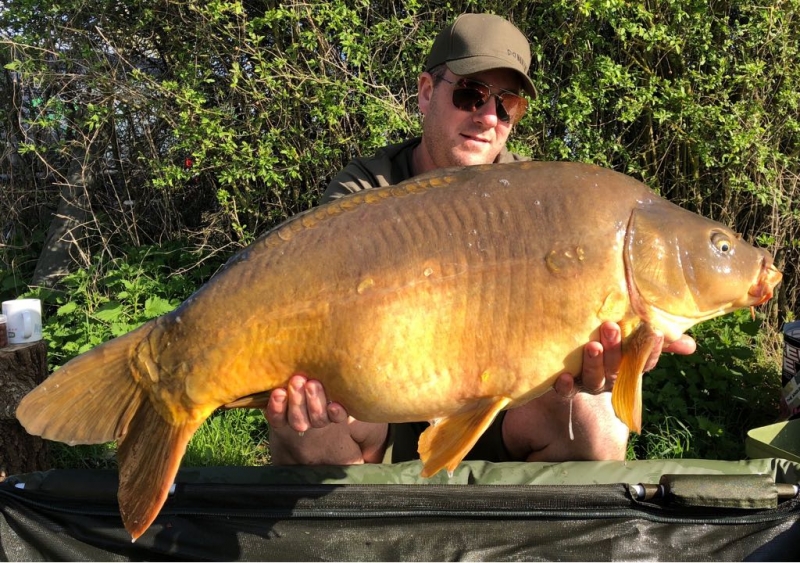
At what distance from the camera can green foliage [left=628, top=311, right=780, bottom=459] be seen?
8.40 ft

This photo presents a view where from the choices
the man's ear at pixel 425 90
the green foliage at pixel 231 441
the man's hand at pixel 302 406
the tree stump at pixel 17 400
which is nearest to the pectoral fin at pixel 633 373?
the man's hand at pixel 302 406

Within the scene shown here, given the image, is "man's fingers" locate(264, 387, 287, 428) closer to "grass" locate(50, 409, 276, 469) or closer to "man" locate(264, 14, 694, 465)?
"man" locate(264, 14, 694, 465)

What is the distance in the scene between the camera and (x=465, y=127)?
6.87 feet

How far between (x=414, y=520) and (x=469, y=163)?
43.6 inches

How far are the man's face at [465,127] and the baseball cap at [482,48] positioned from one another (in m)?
0.04

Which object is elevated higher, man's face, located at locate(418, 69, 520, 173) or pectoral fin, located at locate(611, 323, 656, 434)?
man's face, located at locate(418, 69, 520, 173)

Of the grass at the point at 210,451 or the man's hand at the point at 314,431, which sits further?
the grass at the point at 210,451

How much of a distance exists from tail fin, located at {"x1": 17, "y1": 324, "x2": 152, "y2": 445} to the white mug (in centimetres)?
112

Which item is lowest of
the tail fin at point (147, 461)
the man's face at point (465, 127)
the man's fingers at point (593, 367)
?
the tail fin at point (147, 461)

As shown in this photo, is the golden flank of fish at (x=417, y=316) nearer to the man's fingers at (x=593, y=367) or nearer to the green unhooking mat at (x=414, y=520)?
the man's fingers at (x=593, y=367)

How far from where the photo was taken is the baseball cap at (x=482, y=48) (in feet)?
6.59

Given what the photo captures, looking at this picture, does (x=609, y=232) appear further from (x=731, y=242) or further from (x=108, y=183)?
(x=108, y=183)

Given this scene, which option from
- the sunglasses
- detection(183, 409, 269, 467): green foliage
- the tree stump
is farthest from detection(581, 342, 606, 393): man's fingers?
the tree stump

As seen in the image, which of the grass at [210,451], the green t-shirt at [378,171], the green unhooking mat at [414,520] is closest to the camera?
the green unhooking mat at [414,520]
